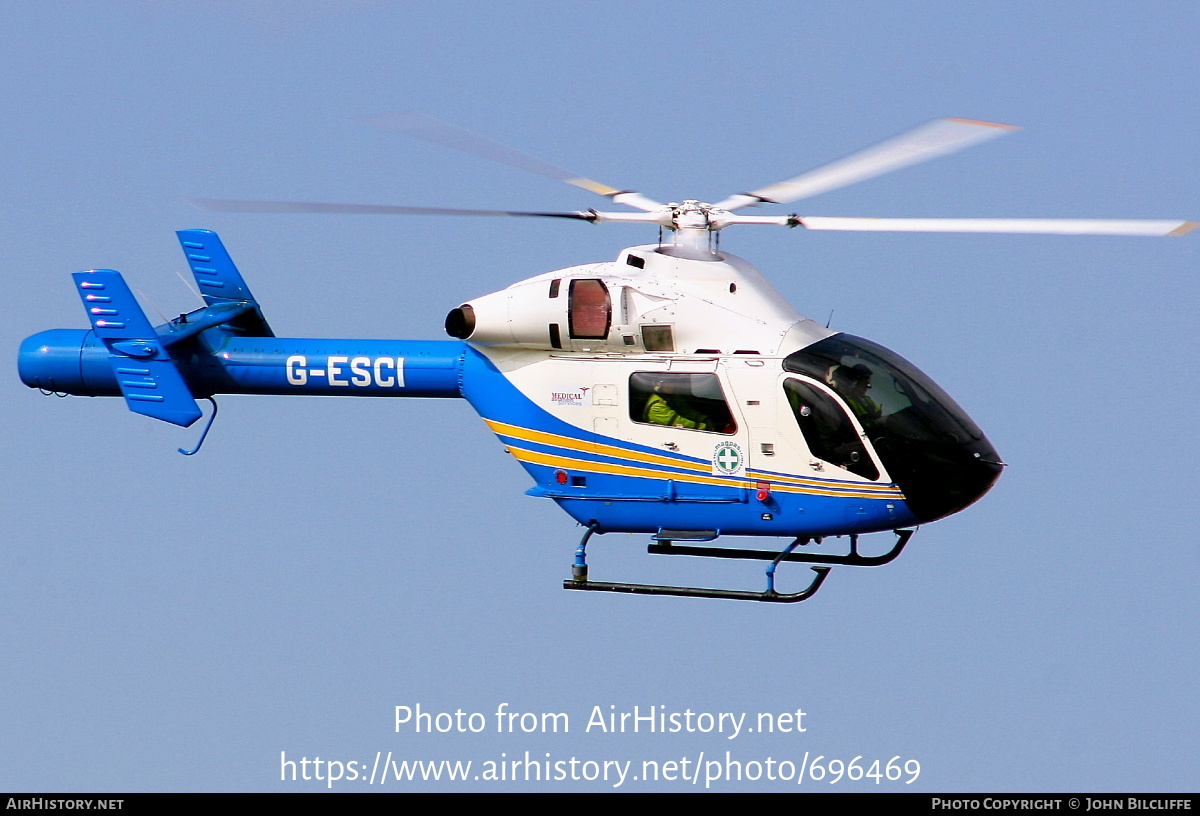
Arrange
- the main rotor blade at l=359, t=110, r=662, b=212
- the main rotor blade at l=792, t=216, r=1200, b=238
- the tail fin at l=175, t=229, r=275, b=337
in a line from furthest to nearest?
the tail fin at l=175, t=229, r=275, b=337
the main rotor blade at l=359, t=110, r=662, b=212
the main rotor blade at l=792, t=216, r=1200, b=238

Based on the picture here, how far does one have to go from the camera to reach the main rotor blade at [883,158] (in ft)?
42.4

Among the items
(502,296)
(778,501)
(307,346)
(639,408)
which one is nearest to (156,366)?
(307,346)

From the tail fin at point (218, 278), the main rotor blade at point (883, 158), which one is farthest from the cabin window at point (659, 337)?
the tail fin at point (218, 278)

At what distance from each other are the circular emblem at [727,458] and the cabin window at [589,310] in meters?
1.25

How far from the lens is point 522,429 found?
45.6 ft

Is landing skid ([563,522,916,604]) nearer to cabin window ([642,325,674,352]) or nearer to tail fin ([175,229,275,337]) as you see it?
cabin window ([642,325,674,352])

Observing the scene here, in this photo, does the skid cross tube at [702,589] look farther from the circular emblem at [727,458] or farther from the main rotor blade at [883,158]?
the main rotor blade at [883,158]

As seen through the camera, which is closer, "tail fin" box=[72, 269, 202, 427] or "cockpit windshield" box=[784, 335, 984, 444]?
"cockpit windshield" box=[784, 335, 984, 444]

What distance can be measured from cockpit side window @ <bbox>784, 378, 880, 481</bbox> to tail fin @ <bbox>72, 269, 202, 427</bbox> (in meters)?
4.95

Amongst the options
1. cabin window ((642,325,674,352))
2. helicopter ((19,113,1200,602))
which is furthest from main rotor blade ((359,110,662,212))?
cabin window ((642,325,674,352))

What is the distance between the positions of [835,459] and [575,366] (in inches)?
84.0

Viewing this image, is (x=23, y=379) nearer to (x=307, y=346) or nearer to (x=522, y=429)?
(x=307, y=346)

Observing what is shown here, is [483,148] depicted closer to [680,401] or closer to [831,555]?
[680,401]

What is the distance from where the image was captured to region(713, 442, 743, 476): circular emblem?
13336mm
